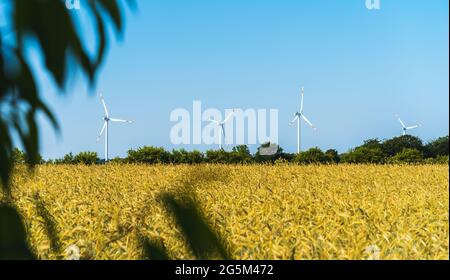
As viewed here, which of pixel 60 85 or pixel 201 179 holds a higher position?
pixel 60 85

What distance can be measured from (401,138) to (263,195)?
27.2 metres

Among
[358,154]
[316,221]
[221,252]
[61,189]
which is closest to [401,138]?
[358,154]

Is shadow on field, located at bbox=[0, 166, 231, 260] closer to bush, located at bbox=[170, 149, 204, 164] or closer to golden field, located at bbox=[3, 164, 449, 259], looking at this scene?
golden field, located at bbox=[3, 164, 449, 259]

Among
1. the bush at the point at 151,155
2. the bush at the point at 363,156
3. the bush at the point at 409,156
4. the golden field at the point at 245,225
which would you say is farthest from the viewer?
the bush at the point at 363,156

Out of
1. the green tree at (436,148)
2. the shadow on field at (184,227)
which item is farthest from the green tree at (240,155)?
the shadow on field at (184,227)

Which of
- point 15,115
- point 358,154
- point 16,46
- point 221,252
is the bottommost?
point 358,154

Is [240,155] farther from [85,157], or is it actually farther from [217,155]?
[85,157]

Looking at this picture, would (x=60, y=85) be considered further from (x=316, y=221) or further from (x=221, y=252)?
(x=316, y=221)

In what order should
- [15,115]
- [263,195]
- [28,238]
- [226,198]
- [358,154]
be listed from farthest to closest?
[358,154], [263,195], [226,198], [28,238], [15,115]

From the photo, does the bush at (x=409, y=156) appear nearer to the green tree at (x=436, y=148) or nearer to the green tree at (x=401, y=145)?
the green tree at (x=401, y=145)

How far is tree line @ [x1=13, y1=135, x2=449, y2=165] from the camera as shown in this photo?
1067 inches

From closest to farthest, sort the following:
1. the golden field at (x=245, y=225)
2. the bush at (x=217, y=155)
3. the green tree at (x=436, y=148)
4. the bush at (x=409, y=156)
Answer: the golden field at (x=245, y=225) < the bush at (x=217, y=155) < the bush at (x=409, y=156) < the green tree at (x=436, y=148)

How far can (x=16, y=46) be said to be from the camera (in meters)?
0.88

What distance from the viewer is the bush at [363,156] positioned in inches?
1208
